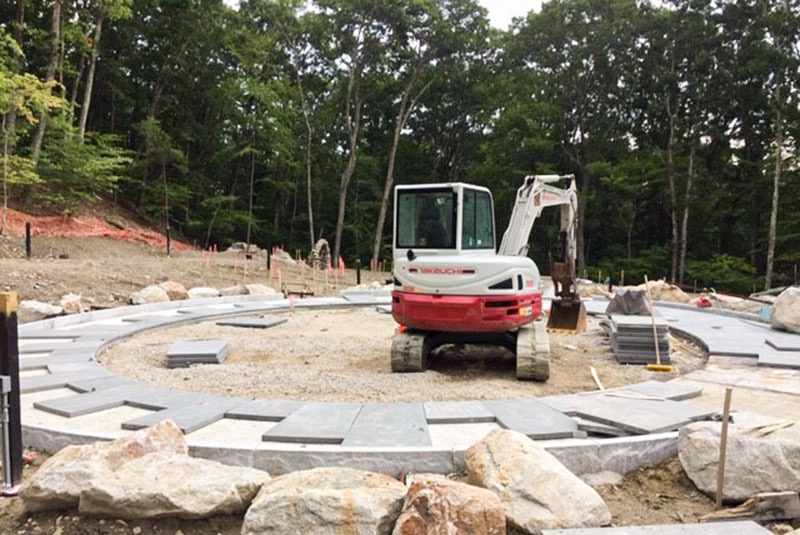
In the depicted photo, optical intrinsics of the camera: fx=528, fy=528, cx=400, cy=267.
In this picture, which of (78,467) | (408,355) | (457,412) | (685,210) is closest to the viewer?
(78,467)

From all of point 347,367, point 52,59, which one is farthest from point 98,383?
point 52,59

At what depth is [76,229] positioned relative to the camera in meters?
18.1

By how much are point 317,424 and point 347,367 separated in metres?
2.46

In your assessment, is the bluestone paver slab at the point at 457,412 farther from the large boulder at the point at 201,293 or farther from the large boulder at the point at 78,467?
the large boulder at the point at 201,293

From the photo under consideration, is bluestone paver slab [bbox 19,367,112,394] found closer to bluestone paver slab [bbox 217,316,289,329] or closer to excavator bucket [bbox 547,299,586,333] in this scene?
bluestone paver slab [bbox 217,316,289,329]

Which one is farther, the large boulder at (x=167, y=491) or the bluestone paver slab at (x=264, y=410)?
the bluestone paver slab at (x=264, y=410)

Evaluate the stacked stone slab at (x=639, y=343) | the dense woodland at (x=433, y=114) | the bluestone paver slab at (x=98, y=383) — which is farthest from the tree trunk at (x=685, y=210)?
the bluestone paver slab at (x=98, y=383)

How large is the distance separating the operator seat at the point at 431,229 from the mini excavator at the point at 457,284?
0.01m

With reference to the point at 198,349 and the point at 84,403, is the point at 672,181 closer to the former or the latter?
the point at 198,349

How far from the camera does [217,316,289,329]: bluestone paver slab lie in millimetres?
8695

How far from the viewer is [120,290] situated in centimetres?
1115

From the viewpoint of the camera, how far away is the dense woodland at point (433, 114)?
67.2ft

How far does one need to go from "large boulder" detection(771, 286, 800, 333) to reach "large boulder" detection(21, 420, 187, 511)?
888cm

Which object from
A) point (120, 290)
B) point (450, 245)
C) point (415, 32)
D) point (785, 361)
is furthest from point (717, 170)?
point (120, 290)
